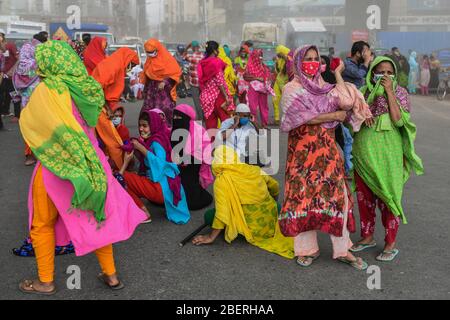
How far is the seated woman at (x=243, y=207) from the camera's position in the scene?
159 inches

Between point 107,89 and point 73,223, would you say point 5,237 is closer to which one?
point 73,223

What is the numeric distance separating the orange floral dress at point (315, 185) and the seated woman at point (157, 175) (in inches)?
53.1

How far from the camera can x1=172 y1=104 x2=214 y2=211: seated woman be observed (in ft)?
15.9

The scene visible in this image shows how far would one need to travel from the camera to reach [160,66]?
265 inches

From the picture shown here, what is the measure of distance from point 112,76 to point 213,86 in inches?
75.0

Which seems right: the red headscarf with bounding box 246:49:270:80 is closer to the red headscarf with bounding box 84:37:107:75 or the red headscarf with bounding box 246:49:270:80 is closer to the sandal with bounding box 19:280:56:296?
the red headscarf with bounding box 84:37:107:75

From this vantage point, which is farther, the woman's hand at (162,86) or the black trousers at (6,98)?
the black trousers at (6,98)

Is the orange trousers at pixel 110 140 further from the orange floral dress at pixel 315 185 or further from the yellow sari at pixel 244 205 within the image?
the orange floral dress at pixel 315 185

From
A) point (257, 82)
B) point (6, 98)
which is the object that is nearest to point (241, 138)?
point (257, 82)

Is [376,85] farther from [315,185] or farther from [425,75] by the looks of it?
[425,75]

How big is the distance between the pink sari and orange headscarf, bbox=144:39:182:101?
142 inches

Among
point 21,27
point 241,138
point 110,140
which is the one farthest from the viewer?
point 21,27

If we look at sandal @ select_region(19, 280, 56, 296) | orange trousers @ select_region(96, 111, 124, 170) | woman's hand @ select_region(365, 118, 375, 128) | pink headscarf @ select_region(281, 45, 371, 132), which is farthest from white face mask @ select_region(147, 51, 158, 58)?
sandal @ select_region(19, 280, 56, 296)

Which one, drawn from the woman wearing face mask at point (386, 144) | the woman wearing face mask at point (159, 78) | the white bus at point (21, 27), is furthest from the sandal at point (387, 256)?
the white bus at point (21, 27)
